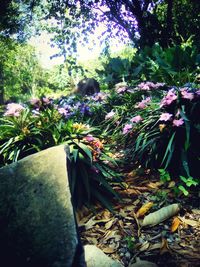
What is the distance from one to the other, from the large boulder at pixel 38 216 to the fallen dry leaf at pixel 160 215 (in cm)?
98

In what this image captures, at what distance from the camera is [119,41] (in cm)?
1517

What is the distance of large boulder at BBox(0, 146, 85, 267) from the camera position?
1202 millimetres

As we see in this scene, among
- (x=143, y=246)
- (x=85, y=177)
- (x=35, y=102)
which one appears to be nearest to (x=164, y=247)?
(x=143, y=246)

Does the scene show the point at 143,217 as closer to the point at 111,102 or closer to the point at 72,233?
the point at 72,233

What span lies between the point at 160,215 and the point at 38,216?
118 centimetres

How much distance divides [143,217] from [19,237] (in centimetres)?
127

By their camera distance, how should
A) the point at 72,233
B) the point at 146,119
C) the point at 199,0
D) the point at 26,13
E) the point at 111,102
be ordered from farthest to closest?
the point at 26,13 < the point at 199,0 < the point at 111,102 < the point at 146,119 < the point at 72,233

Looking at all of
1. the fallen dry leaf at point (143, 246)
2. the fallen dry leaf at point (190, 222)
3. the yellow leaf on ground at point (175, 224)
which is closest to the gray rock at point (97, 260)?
the fallen dry leaf at point (143, 246)

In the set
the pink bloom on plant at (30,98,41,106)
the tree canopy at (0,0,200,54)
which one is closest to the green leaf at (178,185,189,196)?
the pink bloom on plant at (30,98,41,106)

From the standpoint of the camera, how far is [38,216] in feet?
4.36

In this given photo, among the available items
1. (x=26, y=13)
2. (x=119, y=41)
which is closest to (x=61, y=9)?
(x=26, y=13)

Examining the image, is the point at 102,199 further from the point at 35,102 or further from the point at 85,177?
the point at 35,102

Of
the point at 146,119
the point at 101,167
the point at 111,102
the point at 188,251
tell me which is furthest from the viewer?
the point at 111,102

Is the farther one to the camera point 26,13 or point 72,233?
point 26,13
